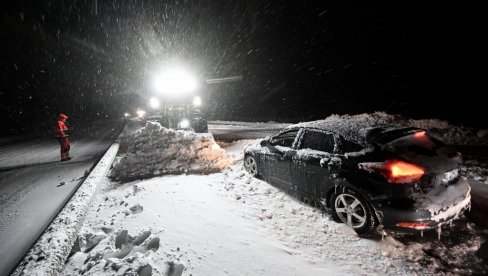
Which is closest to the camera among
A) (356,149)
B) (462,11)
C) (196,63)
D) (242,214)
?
(356,149)

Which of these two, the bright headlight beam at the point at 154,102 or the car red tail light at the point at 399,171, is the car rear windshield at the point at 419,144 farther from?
the bright headlight beam at the point at 154,102

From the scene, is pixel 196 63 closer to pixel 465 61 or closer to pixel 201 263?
pixel 465 61

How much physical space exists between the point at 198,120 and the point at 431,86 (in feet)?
92.8

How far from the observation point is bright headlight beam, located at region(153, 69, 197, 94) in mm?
12547

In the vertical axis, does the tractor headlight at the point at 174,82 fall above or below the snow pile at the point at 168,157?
above

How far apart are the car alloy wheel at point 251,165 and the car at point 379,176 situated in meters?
1.40

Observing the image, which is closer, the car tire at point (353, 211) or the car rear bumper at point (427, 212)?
the car rear bumper at point (427, 212)

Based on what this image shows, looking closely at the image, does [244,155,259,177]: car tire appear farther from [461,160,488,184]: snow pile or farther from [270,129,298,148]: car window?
[461,160,488,184]: snow pile

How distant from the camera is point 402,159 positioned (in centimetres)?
392

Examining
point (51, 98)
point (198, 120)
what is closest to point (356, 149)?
point (198, 120)

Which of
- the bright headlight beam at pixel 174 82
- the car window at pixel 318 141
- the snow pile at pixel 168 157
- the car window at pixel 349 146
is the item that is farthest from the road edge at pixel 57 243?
the bright headlight beam at pixel 174 82

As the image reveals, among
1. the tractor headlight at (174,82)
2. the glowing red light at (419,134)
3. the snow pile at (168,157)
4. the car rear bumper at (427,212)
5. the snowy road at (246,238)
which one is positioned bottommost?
the snowy road at (246,238)

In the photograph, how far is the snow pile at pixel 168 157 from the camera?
7.12 meters

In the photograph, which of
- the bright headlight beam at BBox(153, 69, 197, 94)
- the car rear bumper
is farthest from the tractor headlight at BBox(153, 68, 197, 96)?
the car rear bumper
